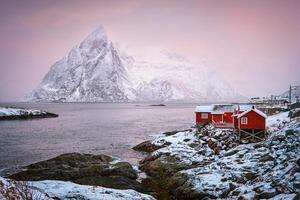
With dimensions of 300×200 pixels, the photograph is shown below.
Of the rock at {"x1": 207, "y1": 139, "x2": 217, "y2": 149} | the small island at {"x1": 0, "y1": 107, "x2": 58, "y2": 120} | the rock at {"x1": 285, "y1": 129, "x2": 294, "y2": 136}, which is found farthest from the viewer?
the small island at {"x1": 0, "y1": 107, "x2": 58, "y2": 120}

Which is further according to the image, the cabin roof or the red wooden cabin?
the red wooden cabin

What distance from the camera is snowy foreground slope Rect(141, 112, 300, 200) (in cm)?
2023

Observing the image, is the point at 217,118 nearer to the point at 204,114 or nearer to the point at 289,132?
the point at 204,114

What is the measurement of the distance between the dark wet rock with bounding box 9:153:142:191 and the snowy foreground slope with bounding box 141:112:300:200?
3.43 m

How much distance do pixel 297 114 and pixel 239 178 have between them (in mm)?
24964

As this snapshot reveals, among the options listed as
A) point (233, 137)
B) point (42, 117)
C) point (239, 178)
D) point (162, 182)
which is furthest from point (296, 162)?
point (42, 117)

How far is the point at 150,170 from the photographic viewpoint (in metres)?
32.4

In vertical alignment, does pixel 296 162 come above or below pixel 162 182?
above

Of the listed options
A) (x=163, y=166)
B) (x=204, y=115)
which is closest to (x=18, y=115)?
(x=204, y=115)

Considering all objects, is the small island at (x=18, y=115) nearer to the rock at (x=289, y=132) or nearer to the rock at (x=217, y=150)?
the rock at (x=217, y=150)

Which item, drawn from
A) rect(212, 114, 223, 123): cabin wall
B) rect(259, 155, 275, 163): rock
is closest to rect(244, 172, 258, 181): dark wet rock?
rect(259, 155, 275, 163): rock

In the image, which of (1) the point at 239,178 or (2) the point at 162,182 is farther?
(2) the point at 162,182

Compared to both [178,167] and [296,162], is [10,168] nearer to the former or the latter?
[178,167]

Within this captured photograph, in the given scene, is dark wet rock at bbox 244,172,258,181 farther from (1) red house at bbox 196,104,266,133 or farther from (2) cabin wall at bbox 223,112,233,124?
(2) cabin wall at bbox 223,112,233,124
